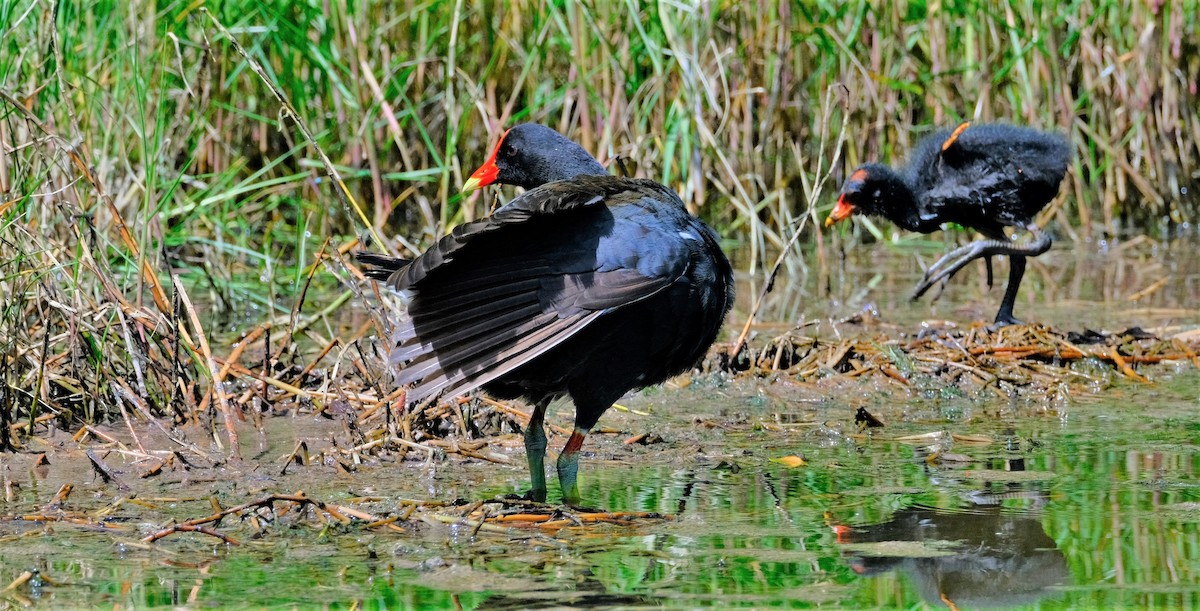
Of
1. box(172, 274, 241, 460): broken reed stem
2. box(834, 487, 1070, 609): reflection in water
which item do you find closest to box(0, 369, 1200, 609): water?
box(834, 487, 1070, 609): reflection in water

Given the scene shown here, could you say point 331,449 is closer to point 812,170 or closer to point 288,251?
point 288,251

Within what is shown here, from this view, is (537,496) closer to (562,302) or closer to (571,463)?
(571,463)

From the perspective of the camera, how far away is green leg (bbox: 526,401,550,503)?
347 centimetres

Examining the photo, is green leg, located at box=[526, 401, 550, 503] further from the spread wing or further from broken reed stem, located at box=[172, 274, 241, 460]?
broken reed stem, located at box=[172, 274, 241, 460]

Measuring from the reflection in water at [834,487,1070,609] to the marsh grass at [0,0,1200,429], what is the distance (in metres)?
2.83

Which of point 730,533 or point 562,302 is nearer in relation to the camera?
point 730,533

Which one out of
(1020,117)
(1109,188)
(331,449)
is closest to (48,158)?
(331,449)

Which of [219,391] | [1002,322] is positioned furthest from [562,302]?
[1002,322]

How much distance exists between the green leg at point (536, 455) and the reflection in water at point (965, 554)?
2.39 feet

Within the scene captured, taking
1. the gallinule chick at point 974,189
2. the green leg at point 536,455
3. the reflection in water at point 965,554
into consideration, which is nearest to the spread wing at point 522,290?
the green leg at point 536,455

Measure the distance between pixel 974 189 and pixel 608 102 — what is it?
6.23 ft

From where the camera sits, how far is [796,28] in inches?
291

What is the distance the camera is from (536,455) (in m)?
3.54

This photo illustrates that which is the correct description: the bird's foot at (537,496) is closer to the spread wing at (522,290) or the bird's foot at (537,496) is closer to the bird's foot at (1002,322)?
the spread wing at (522,290)
